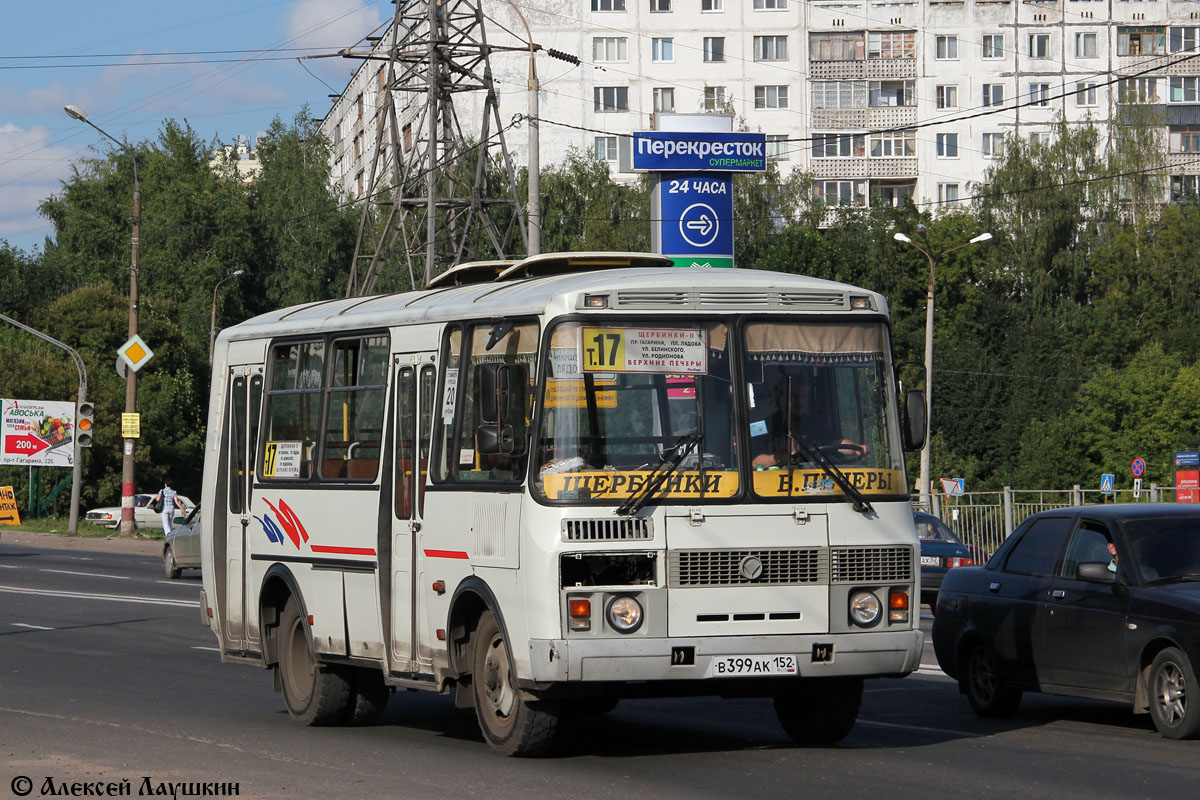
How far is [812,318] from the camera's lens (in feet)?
34.6

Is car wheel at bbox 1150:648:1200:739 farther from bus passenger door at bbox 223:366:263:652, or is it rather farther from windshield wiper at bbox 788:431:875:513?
bus passenger door at bbox 223:366:263:652

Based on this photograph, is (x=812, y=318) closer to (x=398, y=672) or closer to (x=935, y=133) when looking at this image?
(x=398, y=672)

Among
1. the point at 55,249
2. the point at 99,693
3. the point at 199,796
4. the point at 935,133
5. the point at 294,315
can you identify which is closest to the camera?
the point at 199,796

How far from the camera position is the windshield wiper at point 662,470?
977cm

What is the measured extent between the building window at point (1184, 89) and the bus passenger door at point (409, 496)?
8707 centimetres

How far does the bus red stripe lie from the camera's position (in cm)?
1068

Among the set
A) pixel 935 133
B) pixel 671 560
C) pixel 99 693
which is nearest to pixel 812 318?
pixel 671 560

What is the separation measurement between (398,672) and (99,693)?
4.41 m

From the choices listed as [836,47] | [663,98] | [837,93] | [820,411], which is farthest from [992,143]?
[820,411]

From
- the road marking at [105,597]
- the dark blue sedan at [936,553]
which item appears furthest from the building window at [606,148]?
the dark blue sedan at [936,553]

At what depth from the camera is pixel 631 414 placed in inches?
393

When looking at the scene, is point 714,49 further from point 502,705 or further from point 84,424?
point 502,705

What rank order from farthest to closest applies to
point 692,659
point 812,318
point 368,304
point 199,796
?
point 368,304, point 812,318, point 692,659, point 199,796

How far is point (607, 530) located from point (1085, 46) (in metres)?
87.6
